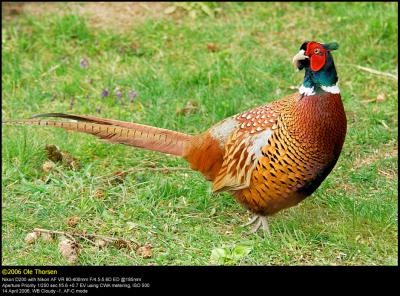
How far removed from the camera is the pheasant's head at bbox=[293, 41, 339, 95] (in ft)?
15.4

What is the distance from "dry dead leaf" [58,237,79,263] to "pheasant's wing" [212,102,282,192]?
0.96 meters

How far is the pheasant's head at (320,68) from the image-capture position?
15.4 feet

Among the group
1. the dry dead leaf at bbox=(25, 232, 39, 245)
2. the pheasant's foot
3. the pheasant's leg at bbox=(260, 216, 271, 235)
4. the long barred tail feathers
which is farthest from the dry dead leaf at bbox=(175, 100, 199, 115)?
the dry dead leaf at bbox=(25, 232, 39, 245)

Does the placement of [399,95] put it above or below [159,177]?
above

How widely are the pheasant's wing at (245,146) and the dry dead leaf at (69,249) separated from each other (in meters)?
0.96

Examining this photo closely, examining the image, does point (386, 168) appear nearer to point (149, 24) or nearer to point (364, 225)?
point (364, 225)

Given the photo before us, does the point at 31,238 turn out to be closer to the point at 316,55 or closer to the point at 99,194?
the point at 99,194

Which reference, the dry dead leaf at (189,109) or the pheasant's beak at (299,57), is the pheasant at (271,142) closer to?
the pheasant's beak at (299,57)

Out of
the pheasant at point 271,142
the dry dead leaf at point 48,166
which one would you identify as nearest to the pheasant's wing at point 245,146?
the pheasant at point 271,142

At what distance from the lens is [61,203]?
5426 mm
